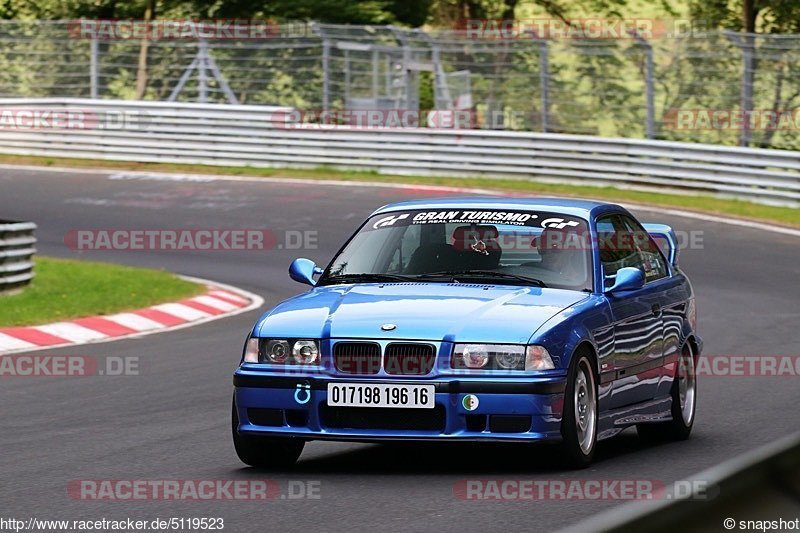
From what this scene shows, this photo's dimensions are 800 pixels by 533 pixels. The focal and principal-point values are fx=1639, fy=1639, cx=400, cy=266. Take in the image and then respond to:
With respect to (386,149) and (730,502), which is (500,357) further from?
(386,149)

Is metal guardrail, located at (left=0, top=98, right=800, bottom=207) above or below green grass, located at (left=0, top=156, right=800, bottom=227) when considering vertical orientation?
above

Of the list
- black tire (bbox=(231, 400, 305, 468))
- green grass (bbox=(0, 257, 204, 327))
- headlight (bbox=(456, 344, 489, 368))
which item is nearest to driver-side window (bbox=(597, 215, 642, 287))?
headlight (bbox=(456, 344, 489, 368))

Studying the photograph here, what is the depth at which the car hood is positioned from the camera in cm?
745

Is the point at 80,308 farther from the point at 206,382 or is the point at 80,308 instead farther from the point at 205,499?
the point at 205,499

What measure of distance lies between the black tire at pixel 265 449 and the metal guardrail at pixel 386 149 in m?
17.3

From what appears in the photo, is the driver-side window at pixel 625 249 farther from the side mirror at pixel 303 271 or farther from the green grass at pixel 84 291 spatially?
the green grass at pixel 84 291

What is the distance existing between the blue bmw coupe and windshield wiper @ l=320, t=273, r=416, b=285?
0.01 metres

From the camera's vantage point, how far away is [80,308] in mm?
15477

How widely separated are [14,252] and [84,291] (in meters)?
0.92

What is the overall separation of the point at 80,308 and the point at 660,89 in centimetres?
1414

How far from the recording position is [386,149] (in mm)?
28656

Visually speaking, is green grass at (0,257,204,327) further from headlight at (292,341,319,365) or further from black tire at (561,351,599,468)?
black tire at (561,351,599,468)

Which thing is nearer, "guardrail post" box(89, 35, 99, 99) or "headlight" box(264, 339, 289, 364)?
"headlight" box(264, 339, 289, 364)

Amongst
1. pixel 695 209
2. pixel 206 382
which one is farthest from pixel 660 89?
pixel 206 382
